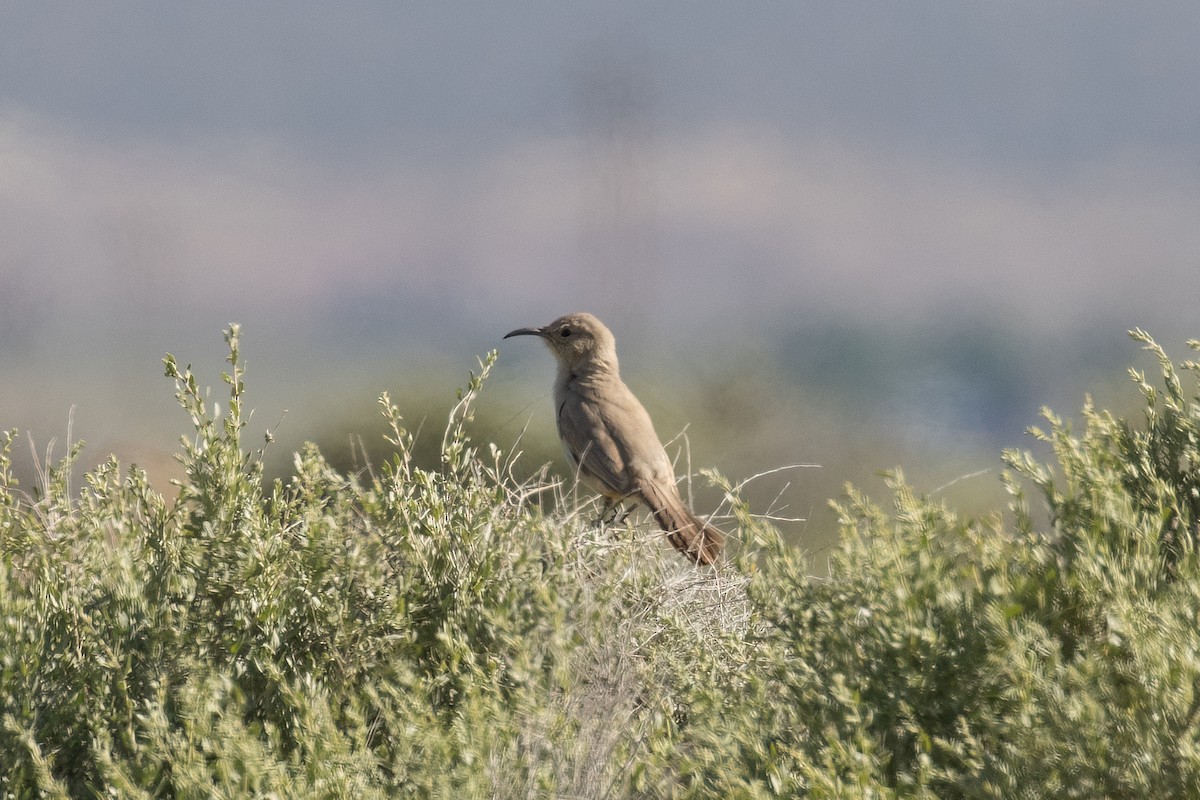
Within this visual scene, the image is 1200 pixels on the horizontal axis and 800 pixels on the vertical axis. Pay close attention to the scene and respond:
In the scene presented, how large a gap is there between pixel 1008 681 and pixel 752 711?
2.13 ft

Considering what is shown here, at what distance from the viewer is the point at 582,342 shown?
6.85 metres

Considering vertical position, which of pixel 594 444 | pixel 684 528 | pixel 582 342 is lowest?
pixel 684 528

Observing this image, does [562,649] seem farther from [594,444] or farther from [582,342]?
[582,342]

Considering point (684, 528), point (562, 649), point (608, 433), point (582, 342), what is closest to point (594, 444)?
point (608, 433)

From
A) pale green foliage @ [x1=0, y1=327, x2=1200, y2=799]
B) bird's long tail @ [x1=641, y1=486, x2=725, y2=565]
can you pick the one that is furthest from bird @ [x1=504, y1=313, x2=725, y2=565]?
pale green foliage @ [x1=0, y1=327, x2=1200, y2=799]

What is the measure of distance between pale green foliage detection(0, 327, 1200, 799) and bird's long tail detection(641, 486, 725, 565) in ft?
3.26

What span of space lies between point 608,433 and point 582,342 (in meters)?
0.85

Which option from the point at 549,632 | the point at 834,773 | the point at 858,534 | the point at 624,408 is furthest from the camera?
the point at 624,408

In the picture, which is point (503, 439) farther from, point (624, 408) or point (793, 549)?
point (793, 549)

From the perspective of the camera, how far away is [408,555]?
11.6 ft

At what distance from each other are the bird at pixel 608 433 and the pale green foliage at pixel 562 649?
1.56m

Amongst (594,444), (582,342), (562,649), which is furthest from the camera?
(582,342)

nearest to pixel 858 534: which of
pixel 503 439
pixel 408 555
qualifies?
pixel 408 555

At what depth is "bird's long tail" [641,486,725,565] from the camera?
5102 millimetres
